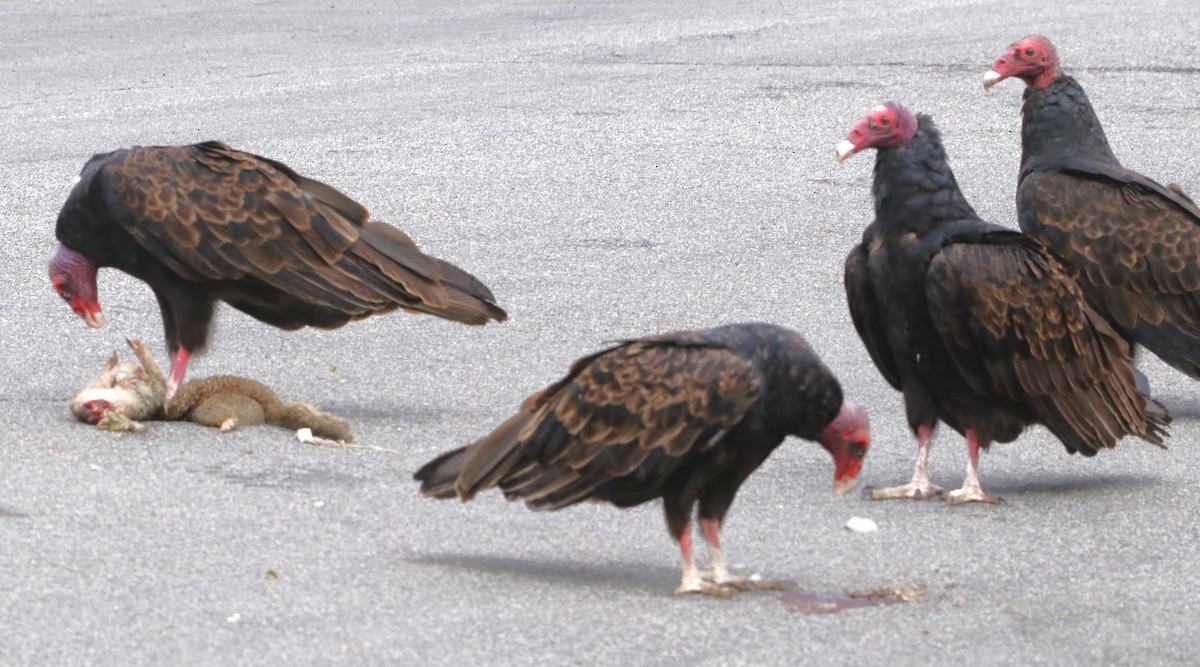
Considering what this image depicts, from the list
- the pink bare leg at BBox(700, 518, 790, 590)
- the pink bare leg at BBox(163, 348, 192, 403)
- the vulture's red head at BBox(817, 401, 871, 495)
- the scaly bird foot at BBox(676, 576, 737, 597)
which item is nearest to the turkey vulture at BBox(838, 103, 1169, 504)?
the vulture's red head at BBox(817, 401, 871, 495)

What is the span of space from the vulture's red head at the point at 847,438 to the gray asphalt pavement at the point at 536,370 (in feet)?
1.03

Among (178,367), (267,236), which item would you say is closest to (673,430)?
(267,236)

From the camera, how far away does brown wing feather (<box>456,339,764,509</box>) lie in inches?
163

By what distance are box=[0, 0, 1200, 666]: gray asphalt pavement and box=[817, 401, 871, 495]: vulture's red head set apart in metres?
0.32

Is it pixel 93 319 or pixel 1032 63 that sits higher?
pixel 1032 63

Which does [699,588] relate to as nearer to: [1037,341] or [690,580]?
[690,580]

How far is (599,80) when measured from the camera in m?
12.5

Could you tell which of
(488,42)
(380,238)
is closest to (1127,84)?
(488,42)

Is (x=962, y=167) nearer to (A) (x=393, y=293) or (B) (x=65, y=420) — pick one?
(A) (x=393, y=293)

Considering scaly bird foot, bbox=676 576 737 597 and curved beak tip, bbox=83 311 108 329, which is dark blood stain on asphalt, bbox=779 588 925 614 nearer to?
scaly bird foot, bbox=676 576 737 597

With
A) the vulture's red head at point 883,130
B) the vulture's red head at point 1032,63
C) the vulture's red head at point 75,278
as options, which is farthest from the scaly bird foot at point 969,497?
the vulture's red head at point 75,278

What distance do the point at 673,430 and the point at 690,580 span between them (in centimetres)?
38

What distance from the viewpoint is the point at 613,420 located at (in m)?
4.22

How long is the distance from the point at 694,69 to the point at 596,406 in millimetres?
8905
